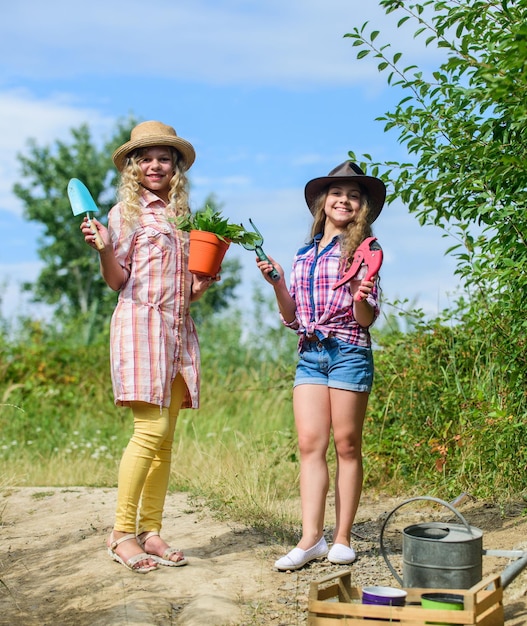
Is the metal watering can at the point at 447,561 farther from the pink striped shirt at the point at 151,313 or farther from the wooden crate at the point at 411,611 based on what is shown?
the pink striped shirt at the point at 151,313

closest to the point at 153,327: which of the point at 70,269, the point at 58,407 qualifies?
the point at 58,407

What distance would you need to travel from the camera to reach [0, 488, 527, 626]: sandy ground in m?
3.68

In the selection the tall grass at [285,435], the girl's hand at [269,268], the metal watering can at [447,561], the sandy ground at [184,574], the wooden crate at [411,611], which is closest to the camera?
the wooden crate at [411,611]

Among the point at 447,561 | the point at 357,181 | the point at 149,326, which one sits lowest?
the point at 447,561

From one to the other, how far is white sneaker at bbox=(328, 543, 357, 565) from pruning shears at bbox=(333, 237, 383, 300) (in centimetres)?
127

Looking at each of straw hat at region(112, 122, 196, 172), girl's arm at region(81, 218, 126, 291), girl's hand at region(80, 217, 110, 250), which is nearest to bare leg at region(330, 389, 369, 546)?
girl's arm at region(81, 218, 126, 291)

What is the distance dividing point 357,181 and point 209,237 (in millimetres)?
864

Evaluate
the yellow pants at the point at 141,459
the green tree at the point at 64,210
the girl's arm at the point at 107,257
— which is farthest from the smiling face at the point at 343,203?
the green tree at the point at 64,210

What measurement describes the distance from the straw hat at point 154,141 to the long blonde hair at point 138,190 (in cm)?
5

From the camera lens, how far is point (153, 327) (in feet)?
13.7

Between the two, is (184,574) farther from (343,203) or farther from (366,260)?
(343,203)

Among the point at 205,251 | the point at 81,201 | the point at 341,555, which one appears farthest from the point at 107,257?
the point at 341,555

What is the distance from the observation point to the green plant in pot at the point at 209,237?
4.13 meters

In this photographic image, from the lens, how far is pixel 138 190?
439 centimetres
